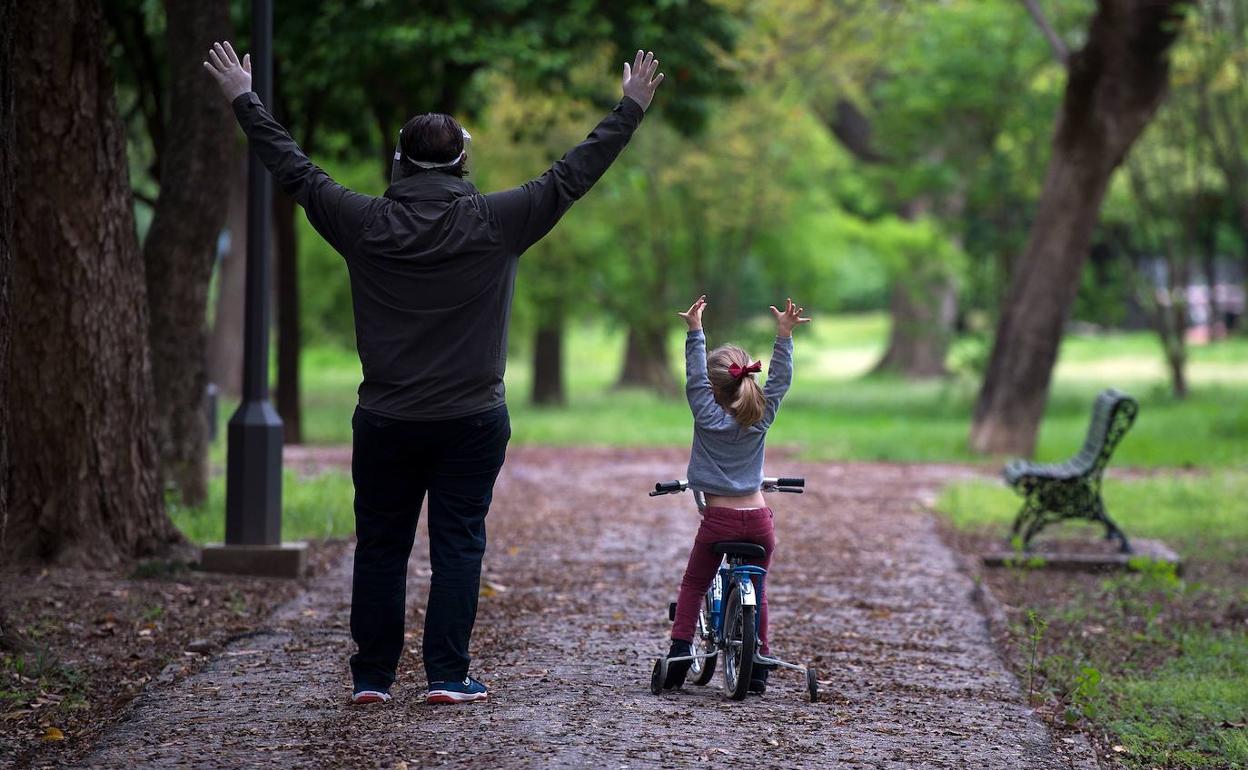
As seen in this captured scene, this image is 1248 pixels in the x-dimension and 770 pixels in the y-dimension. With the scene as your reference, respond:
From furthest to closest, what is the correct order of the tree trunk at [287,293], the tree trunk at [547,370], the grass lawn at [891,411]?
the tree trunk at [547,370], the grass lawn at [891,411], the tree trunk at [287,293]

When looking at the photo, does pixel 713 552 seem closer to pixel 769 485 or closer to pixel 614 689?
pixel 769 485

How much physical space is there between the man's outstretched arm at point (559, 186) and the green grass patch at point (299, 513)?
17.3ft

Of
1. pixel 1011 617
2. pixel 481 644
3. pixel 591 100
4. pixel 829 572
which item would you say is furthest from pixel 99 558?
pixel 591 100

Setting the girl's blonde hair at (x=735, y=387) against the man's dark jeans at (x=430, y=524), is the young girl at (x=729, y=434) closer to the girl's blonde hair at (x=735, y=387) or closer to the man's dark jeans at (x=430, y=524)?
the girl's blonde hair at (x=735, y=387)

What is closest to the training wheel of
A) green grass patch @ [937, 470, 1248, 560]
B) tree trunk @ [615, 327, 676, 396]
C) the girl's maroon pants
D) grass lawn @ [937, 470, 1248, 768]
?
the girl's maroon pants

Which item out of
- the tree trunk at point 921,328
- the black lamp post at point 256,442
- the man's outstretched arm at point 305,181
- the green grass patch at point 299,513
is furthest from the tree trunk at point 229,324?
the man's outstretched arm at point 305,181

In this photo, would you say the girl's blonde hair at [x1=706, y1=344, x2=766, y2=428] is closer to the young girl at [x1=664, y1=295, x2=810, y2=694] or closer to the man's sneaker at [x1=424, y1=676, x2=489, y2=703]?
the young girl at [x1=664, y1=295, x2=810, y2=694]

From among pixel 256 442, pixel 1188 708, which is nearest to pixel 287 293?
pixel 256 442

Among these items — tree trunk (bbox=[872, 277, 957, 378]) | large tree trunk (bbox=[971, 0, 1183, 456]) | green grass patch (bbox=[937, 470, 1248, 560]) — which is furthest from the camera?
tree trunk (bbox=[872, 277, 957, 378])

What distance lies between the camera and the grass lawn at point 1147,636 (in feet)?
21.2

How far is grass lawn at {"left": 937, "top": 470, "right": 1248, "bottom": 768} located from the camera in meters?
6.46

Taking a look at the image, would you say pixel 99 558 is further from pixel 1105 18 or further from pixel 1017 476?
pixel 1105 18

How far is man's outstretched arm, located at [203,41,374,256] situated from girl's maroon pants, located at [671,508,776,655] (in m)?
1.68

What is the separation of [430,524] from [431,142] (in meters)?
1.33
